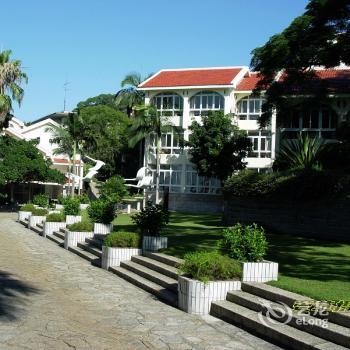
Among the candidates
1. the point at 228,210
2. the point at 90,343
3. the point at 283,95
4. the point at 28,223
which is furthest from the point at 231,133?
the point at 90,343

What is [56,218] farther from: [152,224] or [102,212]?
[152,224]

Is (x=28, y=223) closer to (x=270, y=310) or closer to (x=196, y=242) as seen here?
(x=196, y=242)

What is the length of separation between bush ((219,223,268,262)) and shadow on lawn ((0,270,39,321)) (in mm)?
4029

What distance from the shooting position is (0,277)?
39.2 feet

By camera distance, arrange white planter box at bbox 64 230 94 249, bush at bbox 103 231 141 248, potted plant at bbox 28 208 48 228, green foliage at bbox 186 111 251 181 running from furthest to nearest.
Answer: green foliage at bbox 186 111 251 181 < potted plant at bbox 28 208 48 228 < white planter box at bbox 64 230 94 249 < bush at bbox 103 231 141 248

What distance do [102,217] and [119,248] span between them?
17.1ft

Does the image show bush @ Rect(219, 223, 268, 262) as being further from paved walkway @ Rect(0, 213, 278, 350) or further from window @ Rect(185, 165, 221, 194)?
window @ Rect(185, 165, 221, 194)

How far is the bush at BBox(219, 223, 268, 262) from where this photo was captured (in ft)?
32.0

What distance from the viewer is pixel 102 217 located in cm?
1883

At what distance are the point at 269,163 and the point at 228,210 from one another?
16.4 meters

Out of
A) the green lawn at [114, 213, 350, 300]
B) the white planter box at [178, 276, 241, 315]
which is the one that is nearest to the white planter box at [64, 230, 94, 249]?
the green lawn at [114, 213, 350, 300]

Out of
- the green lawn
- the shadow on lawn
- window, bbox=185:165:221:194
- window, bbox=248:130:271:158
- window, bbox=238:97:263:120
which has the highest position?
window, bbox=238:97:263:120

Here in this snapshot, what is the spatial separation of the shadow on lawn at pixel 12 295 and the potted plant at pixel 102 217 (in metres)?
6.18


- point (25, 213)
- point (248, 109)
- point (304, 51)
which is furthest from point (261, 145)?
point (304, 51)
